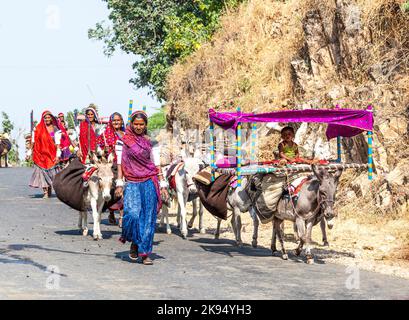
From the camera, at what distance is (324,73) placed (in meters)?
22.8

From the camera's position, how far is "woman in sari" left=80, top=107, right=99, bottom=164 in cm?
1816

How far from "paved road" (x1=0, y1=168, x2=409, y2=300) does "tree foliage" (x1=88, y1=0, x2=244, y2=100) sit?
19342mm

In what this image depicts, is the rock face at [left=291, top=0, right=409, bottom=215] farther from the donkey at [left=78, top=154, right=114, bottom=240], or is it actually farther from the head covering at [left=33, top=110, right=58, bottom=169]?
the head covering at [left=33, top=110, right=58, bottom=169]

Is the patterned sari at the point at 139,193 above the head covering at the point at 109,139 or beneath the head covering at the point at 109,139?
beneath

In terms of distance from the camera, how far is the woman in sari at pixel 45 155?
84.9 feet

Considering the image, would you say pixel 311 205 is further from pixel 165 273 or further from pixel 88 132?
pixel 88 132

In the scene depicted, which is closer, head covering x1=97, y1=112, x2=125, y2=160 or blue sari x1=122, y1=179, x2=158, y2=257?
blue sari x1=122, y1=179, x2=158, y2=257

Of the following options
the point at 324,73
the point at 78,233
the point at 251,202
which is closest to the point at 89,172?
the point at 78,233

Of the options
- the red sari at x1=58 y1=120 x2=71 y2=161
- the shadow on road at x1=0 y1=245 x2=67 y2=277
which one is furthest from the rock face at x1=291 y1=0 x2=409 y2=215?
the shadow on road at x1=0 y1=245 x2=67 y2=277

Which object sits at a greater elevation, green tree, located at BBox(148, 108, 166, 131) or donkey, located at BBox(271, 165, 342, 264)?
green tree, located at BBox(148, 108, 166, 131)

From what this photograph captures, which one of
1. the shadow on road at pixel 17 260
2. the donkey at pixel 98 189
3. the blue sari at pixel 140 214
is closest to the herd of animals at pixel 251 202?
the donkey at pixel 98 189

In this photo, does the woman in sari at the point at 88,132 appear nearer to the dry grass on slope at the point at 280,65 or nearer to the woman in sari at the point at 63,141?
the dry grass on slope at the point at 280,65
